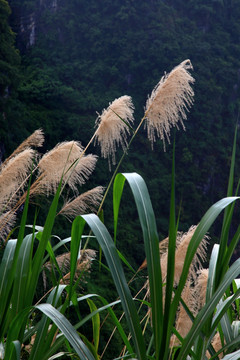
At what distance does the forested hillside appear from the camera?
73.5 feet

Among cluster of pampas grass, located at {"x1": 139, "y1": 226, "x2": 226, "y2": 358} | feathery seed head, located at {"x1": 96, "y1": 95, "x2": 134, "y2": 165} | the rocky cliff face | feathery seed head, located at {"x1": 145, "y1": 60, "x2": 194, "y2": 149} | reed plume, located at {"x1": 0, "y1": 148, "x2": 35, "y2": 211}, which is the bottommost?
cluster of pampas grass, located at {"x1": 139, "y1": 226, "x2": 226, "y2": 358}

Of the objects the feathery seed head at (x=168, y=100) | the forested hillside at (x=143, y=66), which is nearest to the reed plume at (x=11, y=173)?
the feathery seed head at (x=168, y=100)

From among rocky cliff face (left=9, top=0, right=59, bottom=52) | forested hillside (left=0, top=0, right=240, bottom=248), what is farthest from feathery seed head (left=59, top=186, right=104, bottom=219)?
rocky cliff face (left=9, top=0, right=59, bottom=52)

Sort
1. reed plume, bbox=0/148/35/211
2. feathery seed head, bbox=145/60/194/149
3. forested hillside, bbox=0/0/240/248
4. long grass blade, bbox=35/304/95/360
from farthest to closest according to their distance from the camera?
forested hillside, bbox=0/0/240/248
reed plume, bbox=0/148/35/211
feathery seed head, bbox=145/60/194/149
long grass blade, bbox=35/304/95/360

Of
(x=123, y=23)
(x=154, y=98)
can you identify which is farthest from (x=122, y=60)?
(x=154, y=98)

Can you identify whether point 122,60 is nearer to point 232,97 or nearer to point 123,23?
point 123,23

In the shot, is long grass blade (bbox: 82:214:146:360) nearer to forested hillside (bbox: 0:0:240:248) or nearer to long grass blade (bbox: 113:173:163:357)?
long grass blade (bbox: 113:173:163:357)

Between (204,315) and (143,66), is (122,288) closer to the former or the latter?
(204,315)

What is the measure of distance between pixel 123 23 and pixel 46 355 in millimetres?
27228

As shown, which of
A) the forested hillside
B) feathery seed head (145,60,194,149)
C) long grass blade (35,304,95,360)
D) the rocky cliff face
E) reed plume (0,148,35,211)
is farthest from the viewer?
the rocky cliff face

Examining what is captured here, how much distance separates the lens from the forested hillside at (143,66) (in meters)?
22.4

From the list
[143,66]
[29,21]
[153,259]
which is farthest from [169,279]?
[29,21]

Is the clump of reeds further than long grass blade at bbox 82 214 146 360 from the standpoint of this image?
Yes

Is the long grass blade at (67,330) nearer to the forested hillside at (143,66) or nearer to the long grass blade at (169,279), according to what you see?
the long grass blade at (169,279)
